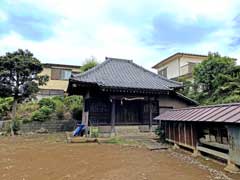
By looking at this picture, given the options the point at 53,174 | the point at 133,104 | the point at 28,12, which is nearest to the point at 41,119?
the point at 133,104

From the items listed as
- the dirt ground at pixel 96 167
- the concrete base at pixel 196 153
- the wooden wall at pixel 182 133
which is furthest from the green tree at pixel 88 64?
the concrete base at pixel 196 153

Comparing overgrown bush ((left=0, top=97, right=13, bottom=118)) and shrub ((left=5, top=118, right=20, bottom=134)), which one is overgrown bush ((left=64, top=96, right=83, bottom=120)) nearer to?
shrub ((left=5, top=118, right=20, bottom=134))

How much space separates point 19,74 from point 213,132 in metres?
12.6

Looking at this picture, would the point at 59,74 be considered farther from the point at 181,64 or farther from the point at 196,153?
the point at 196,153

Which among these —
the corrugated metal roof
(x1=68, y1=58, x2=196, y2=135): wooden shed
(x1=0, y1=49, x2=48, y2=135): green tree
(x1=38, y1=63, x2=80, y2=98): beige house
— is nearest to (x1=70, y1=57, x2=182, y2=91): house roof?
(x1=68, y1=58, x2=196, y2=135): wooden shed

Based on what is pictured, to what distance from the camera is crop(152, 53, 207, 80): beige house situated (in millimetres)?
21319

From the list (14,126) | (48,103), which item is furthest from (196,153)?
(48,103)

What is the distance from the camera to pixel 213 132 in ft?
23.9

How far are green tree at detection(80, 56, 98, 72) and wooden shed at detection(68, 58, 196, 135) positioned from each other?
615 centimetres

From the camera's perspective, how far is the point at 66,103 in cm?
1922

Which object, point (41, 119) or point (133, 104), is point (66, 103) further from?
point (133, 104)

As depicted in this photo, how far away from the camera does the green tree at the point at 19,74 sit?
46.0 ft

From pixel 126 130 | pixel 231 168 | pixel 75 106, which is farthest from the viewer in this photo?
pixel 75 106

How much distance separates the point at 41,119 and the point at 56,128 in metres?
1.27
